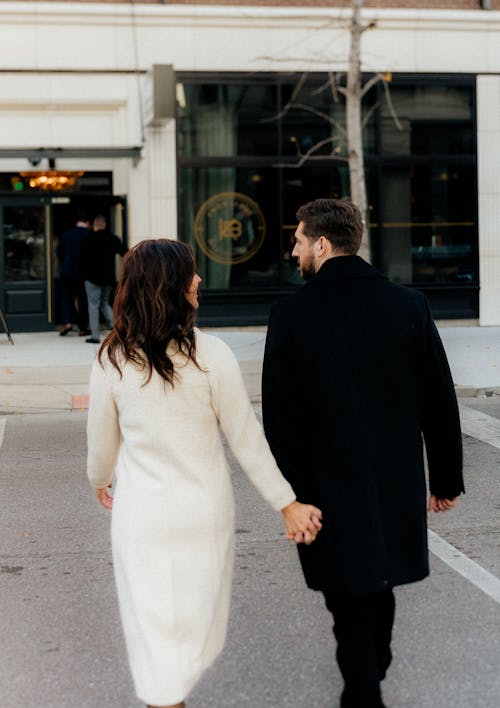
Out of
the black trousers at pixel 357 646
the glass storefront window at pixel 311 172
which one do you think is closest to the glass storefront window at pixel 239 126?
the glass storefront window at pixel 311 172

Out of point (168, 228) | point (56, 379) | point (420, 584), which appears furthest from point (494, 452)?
point (168, 228)

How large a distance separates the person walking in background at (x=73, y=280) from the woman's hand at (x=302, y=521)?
15.0 metres

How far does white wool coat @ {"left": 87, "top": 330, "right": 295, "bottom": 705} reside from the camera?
10.8ft

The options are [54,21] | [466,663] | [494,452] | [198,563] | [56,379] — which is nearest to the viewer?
[198,563]

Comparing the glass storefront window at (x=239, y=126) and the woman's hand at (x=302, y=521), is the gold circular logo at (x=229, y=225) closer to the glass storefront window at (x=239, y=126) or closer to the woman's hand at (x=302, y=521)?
the glass storefront window at (x=239, y=126)

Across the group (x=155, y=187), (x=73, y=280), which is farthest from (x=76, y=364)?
(x=155, y=187)

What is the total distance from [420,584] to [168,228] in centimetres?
1391

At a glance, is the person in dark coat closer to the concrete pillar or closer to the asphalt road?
the asphalt road

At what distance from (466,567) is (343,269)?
2803 mm

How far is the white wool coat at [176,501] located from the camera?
130 inches

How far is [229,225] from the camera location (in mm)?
19062

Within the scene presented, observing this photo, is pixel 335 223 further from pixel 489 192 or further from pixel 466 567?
pixel 489 192

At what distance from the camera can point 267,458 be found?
11.4ft

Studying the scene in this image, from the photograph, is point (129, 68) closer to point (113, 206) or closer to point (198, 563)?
point (113, 206)
